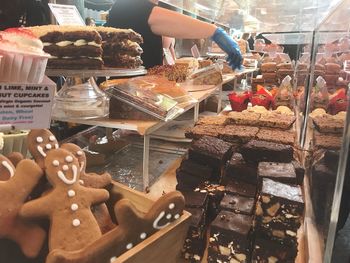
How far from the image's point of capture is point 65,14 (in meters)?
1.64

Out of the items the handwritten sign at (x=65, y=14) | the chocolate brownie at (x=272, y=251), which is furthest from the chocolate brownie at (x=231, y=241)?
the handwritten sign at (x=65, y=14)

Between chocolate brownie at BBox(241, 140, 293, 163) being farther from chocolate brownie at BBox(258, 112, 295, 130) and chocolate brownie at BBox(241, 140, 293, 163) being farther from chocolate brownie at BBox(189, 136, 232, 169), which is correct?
chocolate brownie at BBox(258, 112, 295, 130)

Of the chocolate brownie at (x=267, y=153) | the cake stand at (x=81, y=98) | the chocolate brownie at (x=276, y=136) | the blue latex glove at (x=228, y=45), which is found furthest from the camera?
the blue latex glove at (x=228, y=45)

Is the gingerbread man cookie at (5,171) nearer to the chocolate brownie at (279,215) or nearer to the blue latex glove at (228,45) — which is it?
the chocolate brownie at (279,215)

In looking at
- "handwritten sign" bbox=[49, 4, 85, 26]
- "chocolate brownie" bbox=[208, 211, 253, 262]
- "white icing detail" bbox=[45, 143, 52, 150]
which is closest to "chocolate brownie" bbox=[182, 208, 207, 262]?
"chocolate brownie" bbox=[208, 211, 253, 262]

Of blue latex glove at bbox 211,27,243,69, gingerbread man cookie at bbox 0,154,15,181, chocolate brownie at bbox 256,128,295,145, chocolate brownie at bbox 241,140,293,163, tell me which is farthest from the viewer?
blue latex glove at bbox 211,27,243,69

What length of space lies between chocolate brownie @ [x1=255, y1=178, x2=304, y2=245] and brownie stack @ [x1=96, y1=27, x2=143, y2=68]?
42.6 inches

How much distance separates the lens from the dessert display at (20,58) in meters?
0.66

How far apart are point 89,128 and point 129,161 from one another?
50 centimetres

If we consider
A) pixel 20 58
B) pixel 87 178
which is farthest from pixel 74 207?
pixel 20 58

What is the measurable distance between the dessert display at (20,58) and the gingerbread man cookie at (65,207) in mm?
178

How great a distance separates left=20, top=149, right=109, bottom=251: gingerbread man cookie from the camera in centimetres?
59

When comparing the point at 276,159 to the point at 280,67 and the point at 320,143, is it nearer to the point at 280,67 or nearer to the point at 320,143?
the point at 320,143

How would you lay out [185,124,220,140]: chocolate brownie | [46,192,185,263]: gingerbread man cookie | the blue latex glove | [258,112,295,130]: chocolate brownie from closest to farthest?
[46,192,185,263]: gingerbread man cookie
[185,124,220,140]: chocolate brownie
[258,112,295,130]: chocolate brownie
the blue latex glove
